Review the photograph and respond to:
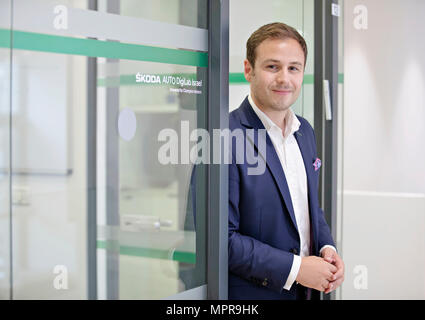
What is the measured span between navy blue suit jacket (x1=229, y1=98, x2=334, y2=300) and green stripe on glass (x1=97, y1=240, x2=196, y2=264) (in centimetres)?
16

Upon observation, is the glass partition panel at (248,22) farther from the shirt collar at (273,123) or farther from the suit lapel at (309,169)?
the suit lapel at (309,169)

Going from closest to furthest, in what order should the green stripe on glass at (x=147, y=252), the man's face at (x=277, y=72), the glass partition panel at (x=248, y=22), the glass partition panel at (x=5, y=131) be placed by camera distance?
the glass partition panel at (x=5, y=131)
the green stripe on glass at (x=147, y=252)
the man's face at (x=277, y=72)
the glass partition panel at (x=248, y=22)

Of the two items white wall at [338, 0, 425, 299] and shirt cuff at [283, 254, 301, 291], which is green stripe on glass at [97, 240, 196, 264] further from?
white wall at [338, 0, 425, 299]

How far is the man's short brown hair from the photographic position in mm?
1965

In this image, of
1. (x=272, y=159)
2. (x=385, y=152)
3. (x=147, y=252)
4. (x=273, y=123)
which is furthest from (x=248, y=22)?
(x=385, y=152)

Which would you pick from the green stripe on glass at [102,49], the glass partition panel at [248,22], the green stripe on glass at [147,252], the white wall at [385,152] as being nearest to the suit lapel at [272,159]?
the glass partition panel at [248,22]

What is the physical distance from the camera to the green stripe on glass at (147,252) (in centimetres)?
183

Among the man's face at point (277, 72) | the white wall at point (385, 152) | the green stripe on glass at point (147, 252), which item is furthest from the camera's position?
the white wall at point (385, 152)

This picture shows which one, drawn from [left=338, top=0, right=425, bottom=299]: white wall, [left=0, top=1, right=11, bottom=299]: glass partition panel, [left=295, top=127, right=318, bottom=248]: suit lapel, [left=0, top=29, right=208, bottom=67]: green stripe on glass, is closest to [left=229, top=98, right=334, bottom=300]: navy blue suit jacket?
[left=295, top=127, right=318, bottom=248]: suit lapel

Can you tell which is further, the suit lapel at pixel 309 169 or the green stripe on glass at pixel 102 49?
the suit lapel at pixel 309 169

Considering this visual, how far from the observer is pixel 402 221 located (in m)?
3.82

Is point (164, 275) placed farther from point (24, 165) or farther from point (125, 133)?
point (24, 165)

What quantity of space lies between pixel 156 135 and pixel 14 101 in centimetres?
48

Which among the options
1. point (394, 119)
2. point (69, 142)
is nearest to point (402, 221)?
point (394, 119)
